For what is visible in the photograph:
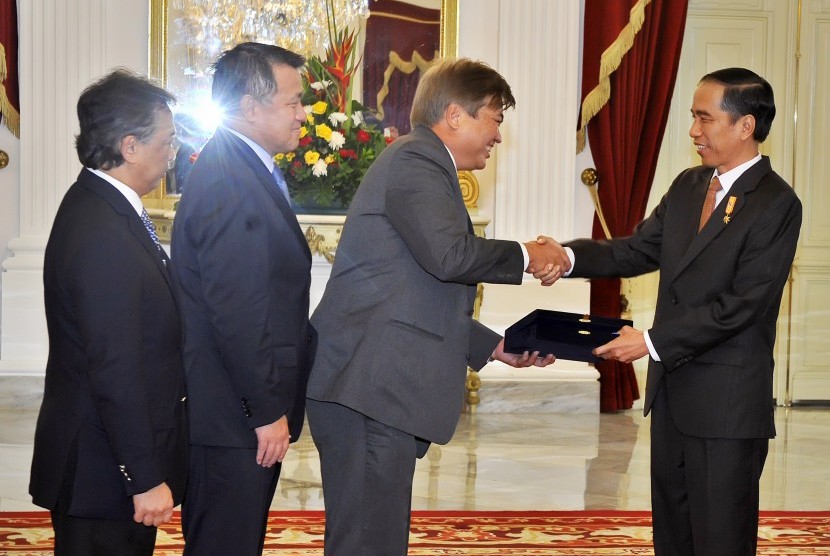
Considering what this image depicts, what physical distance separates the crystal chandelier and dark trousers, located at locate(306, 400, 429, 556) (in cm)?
537

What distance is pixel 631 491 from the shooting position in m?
5.51

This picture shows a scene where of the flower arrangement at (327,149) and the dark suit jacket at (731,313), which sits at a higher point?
the flower arrangement at (327,149)

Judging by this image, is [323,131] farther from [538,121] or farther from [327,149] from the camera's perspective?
[538,121]

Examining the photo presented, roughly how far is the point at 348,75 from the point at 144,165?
5.45 m

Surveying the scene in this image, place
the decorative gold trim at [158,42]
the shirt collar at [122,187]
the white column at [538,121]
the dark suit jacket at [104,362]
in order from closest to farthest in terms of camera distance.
Result: the dark suit jacket at [104,362]
the shirt collar at [122,187]
the decorative gold trim at [158,42]
the white column at [538,121]

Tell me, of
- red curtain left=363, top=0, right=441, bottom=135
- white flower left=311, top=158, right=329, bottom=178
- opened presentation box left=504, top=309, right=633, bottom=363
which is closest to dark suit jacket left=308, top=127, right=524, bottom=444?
opened presentation box left=504, top=309, right=633, bottom=363

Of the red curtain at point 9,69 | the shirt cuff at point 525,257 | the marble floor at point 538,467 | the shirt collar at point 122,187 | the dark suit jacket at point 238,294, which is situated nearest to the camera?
the shirt collar at point 122,187

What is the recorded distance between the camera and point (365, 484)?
2.89 metres

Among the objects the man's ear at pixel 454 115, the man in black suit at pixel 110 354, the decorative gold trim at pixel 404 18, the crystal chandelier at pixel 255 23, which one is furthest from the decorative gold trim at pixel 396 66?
the man in black suit at pixel 110 354

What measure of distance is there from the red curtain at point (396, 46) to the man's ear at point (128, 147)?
17.9 ft

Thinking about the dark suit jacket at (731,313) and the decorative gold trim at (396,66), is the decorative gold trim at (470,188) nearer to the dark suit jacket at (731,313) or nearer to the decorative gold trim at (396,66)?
the decorative gold trim at (396,66)

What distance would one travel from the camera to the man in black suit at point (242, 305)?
276 centimetres

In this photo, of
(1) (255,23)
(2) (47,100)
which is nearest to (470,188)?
(1) (255,23)

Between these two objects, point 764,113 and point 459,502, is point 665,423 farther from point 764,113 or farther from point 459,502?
point 459,502
